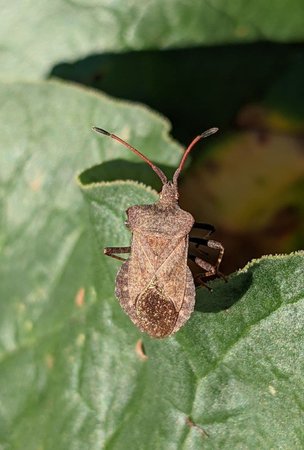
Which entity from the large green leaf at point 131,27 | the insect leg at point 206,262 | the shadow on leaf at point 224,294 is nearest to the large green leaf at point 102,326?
the shadow on leaf at point 224,294

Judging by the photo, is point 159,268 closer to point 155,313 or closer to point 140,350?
point 155,313

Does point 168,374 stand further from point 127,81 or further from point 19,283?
point 127,81

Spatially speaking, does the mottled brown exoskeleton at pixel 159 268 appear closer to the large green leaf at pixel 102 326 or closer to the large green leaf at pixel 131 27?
the large green leaf at pixel 102 326

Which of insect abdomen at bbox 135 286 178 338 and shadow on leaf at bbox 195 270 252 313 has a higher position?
shadow on leaf at bbox 195 270 252 313

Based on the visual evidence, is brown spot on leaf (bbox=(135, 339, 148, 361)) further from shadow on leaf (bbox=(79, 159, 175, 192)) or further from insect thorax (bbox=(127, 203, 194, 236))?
shadow on leaf (bbox=(79, 159, 175, 192))

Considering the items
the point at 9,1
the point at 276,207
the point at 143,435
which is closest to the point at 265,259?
the point at 143,435

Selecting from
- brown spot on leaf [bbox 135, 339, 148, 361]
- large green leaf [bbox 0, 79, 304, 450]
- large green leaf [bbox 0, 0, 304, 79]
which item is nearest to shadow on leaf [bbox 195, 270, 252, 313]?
large green leaf [bbox 0, 79, 304, 450]

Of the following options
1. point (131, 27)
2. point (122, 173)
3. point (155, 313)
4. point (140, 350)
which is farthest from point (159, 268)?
point (131, 27)
